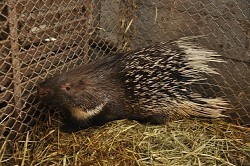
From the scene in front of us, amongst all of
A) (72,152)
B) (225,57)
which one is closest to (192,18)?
(225,57)

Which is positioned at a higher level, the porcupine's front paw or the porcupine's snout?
the porcupine's snout

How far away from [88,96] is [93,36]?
995 mm

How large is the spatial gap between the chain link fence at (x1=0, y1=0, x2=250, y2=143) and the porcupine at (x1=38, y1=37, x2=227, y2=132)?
0.27 metres

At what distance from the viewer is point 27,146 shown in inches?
105

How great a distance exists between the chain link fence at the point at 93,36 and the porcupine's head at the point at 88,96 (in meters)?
0.21

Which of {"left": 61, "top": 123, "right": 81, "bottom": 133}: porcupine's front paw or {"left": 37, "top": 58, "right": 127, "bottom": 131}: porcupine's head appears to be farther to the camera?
{"left": 61, "top": 123, "right": 81, "bottom": 133}: porcupine's front paw

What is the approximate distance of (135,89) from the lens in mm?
2787

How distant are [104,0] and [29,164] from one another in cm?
174

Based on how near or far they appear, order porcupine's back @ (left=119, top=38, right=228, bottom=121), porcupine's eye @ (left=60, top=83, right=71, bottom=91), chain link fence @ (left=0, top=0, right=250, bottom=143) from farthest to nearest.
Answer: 1. porcupine's back @ (left=119, top=38, right=228, bottom=121)
2. porcupine's eye @ (left=60, top=83, right=71, bottom=91)
3. chain link fence @ (left=0, top=0, right=250, bottom=143)

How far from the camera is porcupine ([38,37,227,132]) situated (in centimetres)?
277

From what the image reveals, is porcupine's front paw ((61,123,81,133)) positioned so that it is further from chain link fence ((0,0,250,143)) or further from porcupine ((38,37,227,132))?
chain link fence ((0,0,250,143))

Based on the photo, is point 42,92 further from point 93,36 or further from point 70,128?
point 93,36

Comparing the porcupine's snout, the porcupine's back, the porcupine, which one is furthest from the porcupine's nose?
the porcupine's back

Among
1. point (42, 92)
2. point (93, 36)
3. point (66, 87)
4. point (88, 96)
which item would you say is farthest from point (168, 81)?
point (93, 36)
